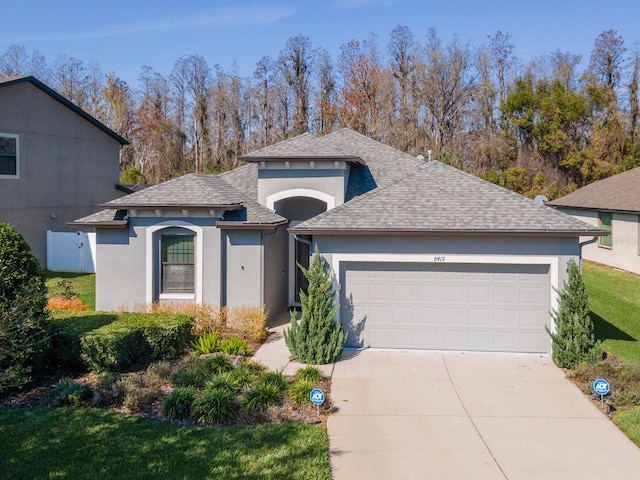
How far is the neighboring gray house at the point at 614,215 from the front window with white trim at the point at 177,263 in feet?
55.9

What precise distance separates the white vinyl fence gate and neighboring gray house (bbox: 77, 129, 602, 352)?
9.12m

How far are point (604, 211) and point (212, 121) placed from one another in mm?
31079

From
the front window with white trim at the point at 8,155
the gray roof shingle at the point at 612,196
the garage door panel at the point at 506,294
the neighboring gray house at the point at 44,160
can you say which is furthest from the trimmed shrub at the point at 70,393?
the gray roof shingle at the point at 612,196

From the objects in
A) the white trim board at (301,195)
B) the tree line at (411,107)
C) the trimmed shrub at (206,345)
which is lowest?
the trimmed shrub at (206,345)

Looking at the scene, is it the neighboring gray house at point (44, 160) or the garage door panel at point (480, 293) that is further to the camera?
the neighboring gray house at point (44, 160)

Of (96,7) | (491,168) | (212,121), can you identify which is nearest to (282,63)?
(212,121)

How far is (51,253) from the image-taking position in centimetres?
2253

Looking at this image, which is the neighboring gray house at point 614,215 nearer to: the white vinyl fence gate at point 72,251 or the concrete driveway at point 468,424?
the concrete driveway at point 468,424

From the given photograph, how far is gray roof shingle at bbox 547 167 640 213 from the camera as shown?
22.3 m

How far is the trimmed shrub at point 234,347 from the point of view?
11.0 meters

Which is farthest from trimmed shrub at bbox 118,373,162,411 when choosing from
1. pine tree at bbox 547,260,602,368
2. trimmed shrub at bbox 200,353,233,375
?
pine tree at bbox 547,260,602,368

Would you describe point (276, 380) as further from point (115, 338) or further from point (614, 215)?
point (614, 215)

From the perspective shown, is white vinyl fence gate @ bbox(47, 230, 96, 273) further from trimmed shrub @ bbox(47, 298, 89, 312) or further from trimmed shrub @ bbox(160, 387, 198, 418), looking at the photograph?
trimmed shrub @ bbox(160, 387, 198, 418)

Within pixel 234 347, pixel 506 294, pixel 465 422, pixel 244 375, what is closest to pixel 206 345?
pixel 234 347
